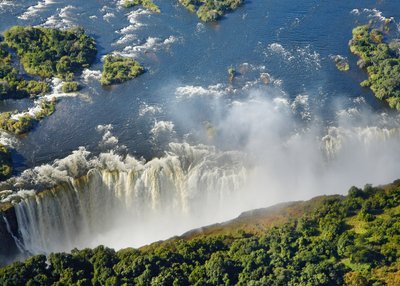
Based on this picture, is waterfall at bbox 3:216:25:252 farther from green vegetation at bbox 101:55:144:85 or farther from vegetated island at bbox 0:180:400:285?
green vegetation at bbox 101:55:144:85

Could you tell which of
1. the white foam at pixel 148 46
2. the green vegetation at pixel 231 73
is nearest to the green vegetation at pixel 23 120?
the white foam at pixel 148 46

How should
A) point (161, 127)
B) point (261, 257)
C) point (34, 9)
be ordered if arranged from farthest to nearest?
point (34, 9), point (161, 127), point (261, 257)

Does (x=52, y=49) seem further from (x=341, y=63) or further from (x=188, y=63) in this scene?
(x=341, y=63)

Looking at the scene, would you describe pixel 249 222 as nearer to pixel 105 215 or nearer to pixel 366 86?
pixel 105 215

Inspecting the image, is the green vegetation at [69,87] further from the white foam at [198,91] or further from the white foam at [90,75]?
the white foam at [198,91]

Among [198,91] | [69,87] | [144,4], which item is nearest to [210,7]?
[144,4]

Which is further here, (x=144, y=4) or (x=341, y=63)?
(x=144, y=4)

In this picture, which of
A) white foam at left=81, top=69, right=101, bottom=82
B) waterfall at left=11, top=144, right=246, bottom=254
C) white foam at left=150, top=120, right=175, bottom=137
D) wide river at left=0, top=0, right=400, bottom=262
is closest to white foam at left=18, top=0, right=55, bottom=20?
wide river at left=0, top=0, right=400, bottom=262
